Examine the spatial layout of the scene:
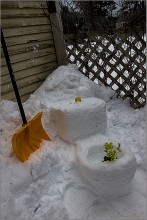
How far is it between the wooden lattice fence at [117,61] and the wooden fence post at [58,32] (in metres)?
0.18

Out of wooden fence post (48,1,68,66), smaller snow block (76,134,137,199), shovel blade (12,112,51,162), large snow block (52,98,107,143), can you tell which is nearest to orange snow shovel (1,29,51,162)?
shovel blade (12,112,51,162)

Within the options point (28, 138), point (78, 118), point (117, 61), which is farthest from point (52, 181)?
point (117, 61)

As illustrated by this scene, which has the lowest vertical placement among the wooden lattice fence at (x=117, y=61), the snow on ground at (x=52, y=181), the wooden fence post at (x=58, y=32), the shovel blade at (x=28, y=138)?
the snow on ground at (x=52, y=181)

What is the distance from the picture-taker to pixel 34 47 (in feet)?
9.14

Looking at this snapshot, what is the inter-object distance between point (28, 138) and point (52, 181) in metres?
0.42

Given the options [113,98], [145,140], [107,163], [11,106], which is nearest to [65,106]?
[11,106]

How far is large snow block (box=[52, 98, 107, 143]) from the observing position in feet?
7.23

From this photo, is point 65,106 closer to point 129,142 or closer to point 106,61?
point 129,142

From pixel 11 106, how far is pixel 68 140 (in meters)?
0.68

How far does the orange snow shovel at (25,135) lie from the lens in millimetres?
1860

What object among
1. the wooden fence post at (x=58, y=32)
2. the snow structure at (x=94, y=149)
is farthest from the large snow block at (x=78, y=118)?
the wooden fence post at (x=58, y=32)

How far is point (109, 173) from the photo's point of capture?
5.76 ft

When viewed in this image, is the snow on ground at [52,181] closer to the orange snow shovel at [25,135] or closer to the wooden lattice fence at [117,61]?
the orange snow shovel at [25,135]

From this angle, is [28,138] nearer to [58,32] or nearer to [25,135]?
[25,135]
